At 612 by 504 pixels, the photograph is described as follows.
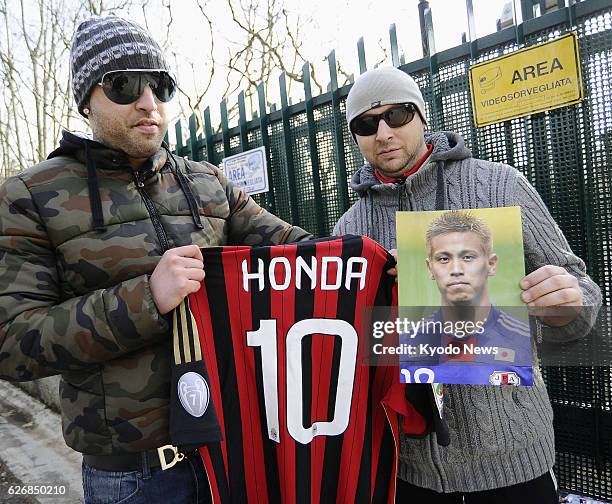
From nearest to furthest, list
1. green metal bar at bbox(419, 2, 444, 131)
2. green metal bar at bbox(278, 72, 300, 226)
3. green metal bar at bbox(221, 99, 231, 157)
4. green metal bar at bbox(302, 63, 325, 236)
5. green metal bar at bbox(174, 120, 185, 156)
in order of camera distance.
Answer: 1. green metal bar at bbox(419, 2, 444, 131)
2. green metal bar at bbox(302, 63, 325, 236)
3. green metal bar at bbox(278, 72, 300, 226)
4. green metal bar at bbox(221, 99, 231, 157)
5. green metal bar at bbox(174, 120, 185, 156)

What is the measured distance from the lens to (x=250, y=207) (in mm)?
1828

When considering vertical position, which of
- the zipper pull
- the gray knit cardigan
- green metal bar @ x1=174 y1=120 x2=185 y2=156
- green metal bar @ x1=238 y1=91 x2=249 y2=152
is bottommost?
the gray knit cardigan

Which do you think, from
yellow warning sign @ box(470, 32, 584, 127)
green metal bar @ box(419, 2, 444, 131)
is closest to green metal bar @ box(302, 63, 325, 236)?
green metal bar @ box(419, 2, 444, 131)

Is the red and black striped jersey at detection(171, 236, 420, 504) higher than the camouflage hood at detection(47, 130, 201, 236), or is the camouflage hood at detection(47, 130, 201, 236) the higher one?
the camouflage hood at detection(47, 130, 201, 236)

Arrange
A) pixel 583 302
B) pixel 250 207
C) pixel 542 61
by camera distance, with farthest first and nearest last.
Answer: pixel 542 61, pixel 250 207, pixel 583 302

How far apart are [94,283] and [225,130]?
3.27 metres

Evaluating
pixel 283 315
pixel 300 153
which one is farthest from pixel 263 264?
pixel 300 153

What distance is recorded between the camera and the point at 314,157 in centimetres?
362

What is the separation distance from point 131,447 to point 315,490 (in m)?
0.59

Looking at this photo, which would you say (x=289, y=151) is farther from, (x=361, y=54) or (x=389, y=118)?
(x=389, y=118)

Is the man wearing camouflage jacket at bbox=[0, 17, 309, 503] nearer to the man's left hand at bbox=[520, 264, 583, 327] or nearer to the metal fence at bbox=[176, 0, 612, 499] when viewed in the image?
the man's left hand at bbox=[520, 264, 583, 327]

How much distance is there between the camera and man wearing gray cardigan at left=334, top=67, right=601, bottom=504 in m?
1.49

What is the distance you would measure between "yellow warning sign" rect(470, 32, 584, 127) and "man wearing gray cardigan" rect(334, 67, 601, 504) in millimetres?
1023

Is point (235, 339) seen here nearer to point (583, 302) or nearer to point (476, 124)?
point (583, 302)
